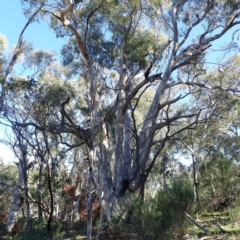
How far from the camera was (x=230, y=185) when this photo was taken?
10.8 metres

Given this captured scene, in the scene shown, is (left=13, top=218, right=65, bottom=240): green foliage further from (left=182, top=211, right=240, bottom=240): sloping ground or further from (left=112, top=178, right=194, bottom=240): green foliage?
(left=182, top=211, right=240, bottom=240): sloping ground

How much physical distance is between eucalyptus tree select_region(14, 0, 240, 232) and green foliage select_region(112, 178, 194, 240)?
170 cm

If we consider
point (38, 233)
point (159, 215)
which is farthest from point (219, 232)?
point (38, 233)

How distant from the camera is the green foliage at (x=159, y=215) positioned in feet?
21.4

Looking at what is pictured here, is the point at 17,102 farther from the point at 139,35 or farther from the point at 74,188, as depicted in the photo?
the point at 74,188

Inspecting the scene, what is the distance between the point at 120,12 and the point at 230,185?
246 inches

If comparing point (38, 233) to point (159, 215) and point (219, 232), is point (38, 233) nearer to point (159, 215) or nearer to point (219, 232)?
point (159, 215)

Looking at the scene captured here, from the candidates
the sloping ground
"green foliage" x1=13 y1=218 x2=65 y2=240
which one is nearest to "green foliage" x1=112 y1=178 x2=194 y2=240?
the sloping ground

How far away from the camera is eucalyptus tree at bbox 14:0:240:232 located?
33.0 feet

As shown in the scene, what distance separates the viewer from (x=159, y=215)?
6.75 metres

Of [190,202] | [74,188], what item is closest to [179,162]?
[74,188]

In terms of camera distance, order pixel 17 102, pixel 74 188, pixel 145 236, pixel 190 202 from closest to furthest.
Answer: pixel 145 236, pixel 190 202, pixel 17 102, pixel 74 188

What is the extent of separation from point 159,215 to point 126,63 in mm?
6367

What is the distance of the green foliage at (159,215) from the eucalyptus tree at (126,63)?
170 centimetres
